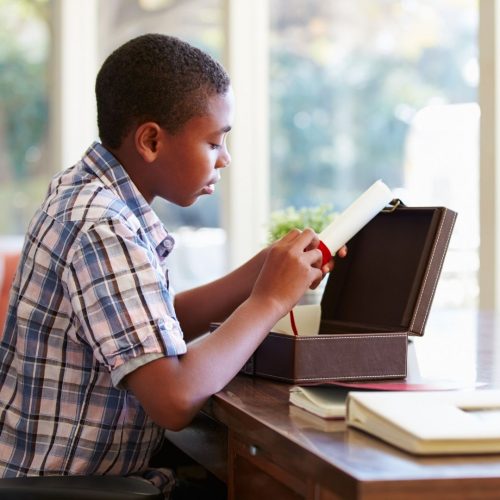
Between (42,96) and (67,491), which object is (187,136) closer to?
(67,491)

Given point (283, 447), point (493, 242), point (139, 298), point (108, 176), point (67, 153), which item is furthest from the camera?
point (67, 153)

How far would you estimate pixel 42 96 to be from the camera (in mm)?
4738

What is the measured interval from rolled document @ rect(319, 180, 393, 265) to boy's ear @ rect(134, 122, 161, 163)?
0.89 ft

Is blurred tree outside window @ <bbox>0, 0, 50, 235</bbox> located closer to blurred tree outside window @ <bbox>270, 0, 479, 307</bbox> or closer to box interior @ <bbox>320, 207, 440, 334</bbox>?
blurred tree outside window @ <bbox>270, 0, 479, 307</bbox>

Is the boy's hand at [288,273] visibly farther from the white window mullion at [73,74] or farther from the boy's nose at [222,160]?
the white window mullion at [73,74]

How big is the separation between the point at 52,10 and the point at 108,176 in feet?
10.7

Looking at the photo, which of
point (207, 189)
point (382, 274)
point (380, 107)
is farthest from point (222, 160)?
point (380, 107)

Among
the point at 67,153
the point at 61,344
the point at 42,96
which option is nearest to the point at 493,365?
the point at 61,344

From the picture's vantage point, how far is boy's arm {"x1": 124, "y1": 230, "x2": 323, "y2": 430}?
1.24 m

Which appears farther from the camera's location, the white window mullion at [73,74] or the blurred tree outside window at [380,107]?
the white window mullion at [73,74]

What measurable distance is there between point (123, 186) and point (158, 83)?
16 centimetres

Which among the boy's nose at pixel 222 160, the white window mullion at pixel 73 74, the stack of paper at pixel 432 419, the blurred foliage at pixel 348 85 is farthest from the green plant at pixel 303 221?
the white window mullion at pixel 73 74

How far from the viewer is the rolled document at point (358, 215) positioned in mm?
1469

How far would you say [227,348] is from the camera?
1286mm
